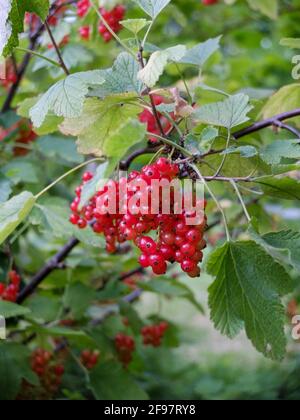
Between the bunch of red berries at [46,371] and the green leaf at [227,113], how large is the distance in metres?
1.14

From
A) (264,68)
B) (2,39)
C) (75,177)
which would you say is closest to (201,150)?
(2,39)

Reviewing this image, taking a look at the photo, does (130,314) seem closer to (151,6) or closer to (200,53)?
(200,53)

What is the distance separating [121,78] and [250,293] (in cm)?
55

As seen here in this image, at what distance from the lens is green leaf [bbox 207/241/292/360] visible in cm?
119

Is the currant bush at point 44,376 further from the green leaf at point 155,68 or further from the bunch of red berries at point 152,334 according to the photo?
the green leaf at point 155,68

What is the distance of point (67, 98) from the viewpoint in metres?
1.28

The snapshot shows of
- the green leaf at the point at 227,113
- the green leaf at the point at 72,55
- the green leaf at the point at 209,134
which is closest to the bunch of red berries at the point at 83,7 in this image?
the green leaf at the point at 72,55

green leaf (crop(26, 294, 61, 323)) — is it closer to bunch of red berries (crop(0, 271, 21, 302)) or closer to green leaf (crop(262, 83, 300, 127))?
bunch of red berries (crop(0, 271, 21, 302))

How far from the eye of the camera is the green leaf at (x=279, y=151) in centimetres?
126

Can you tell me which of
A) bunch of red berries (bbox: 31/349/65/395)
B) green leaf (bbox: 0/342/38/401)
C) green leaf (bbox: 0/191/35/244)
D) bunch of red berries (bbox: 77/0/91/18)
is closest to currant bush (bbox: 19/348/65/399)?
bunch of red berries (bbox: 31/349/65/395)

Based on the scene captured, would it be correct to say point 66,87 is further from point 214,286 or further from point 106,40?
point 106,40

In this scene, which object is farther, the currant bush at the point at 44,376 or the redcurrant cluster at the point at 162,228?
the currant bush at the point at 44,376

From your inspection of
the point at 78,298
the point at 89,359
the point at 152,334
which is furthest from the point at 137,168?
the point at 152,334

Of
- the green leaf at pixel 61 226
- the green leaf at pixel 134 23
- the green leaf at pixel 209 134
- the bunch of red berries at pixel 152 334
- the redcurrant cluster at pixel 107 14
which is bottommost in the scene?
the bunch of red berries at pixel 152 334
